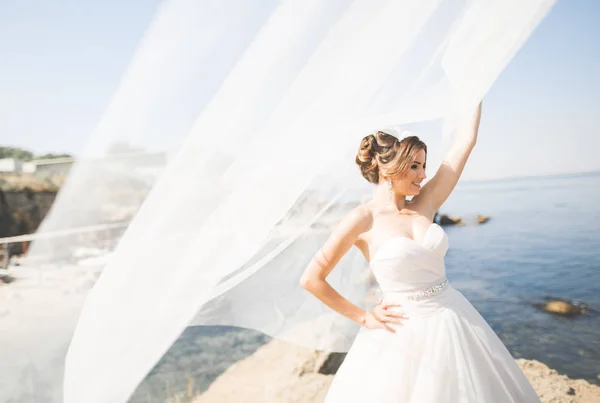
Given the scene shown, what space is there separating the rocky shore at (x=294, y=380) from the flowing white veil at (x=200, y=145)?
2487 millimetres

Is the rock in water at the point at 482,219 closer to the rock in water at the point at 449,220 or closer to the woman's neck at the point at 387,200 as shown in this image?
the rock in water at the point at 449,220

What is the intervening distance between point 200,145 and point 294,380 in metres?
3.12

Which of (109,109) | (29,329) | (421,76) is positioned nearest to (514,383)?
(421,76)

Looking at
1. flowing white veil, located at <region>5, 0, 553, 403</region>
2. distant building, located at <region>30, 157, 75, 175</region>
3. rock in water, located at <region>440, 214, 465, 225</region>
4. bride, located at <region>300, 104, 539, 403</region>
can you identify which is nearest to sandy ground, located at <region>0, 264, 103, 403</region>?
flowing white veil, located at <region>5, 0, 553, 403</region>

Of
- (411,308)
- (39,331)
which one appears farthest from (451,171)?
(39,331)

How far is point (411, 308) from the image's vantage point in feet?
5.43

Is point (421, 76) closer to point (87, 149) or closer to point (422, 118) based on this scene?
point (422, 118)

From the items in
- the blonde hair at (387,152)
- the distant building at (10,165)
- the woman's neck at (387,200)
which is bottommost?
the woman's neck at (387,200)

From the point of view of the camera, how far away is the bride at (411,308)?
1504mm

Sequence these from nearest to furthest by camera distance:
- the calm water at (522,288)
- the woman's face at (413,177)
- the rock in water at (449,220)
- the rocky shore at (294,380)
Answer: the woman's face at (413,177)
the rocky shore at (294,380)
the calm water at (522,288)
the rock in water at (449,220)

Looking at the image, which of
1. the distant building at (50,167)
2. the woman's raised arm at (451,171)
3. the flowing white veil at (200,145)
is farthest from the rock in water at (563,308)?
the distant building at (50,167)

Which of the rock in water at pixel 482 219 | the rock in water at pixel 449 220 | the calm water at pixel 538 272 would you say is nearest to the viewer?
the calm water at pixel 538 272

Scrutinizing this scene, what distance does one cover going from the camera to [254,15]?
1.37m

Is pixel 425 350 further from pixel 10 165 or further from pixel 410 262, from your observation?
pixel 10 165
